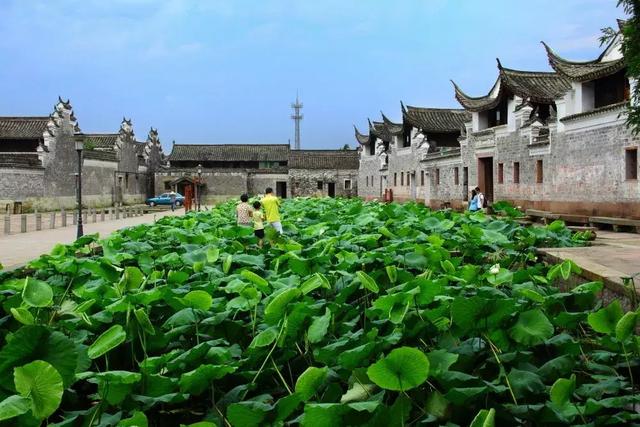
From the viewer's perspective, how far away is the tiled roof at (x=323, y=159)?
55781 millimetres

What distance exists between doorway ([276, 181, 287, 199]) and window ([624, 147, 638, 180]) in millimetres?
40316

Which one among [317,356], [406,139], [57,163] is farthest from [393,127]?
[317,356]

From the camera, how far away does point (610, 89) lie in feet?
61.2

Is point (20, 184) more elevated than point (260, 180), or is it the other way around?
point (260, 180)

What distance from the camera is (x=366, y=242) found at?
5.96m

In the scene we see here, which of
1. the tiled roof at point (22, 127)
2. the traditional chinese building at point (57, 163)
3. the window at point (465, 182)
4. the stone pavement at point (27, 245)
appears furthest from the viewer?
the tiled roof at point (22, 127)

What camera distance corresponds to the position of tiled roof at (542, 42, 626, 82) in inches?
695

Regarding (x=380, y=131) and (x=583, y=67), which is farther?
(x=380, y=131)

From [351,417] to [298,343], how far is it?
88 centimetres

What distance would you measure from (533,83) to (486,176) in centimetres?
445

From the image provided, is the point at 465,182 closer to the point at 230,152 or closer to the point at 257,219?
the point at 257,219

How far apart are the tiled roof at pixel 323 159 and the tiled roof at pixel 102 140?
46.3 ft

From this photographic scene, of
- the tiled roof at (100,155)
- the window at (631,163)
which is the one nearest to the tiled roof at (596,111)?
the window at (631,163)

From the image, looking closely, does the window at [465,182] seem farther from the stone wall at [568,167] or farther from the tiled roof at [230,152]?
the tiled roof at [230,152]
